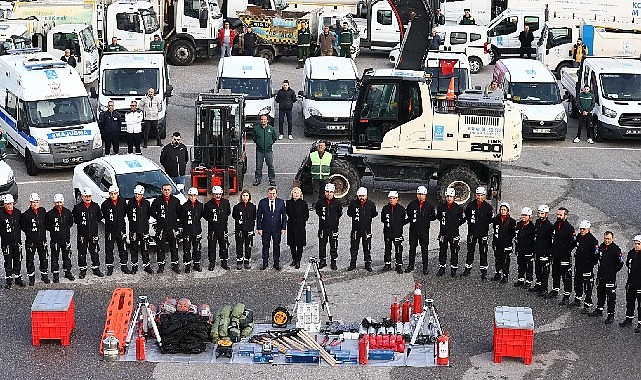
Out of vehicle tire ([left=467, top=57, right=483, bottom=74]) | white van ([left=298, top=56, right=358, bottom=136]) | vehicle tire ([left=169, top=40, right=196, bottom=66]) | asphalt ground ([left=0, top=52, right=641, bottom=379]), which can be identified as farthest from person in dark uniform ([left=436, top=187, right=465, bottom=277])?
vehicle tire ([left=169, top=40, right=196, bottom=66])

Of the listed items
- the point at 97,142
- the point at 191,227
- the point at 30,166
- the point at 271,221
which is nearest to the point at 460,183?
the point at 271,221

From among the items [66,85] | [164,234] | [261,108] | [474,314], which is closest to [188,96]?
[261,108]

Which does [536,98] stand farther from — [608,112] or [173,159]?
[173,159]

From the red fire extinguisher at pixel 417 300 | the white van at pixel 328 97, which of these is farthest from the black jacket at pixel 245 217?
the white van at pixel 328 97

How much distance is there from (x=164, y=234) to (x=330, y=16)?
64.6 feet

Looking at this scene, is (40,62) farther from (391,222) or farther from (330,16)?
(330,16)

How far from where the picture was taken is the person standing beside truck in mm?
31203

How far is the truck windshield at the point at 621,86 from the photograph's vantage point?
1238 inches

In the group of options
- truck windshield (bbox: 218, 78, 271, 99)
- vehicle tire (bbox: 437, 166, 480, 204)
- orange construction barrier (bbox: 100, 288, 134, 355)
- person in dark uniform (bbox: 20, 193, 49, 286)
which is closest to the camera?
orange construction barrier (bbox: 100, 288, 134, 355)

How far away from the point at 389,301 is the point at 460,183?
5.38m

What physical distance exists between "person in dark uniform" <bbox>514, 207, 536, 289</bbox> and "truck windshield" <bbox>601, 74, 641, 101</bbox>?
1110cm

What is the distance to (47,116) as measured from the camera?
1112 inches

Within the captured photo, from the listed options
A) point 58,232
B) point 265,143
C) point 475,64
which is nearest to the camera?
point 58,232

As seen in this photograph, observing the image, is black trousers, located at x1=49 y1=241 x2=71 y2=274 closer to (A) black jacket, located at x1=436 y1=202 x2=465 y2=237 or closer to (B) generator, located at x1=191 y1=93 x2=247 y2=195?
(B) generator, located at x1=191 y1=93 x2=247 y2=195
